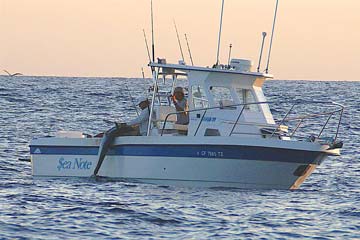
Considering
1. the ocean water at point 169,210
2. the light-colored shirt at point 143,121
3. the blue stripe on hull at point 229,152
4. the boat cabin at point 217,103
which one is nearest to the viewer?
the ocean water at point 169,210

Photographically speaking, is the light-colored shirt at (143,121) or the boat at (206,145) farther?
the light-colored shirt at (143,121)

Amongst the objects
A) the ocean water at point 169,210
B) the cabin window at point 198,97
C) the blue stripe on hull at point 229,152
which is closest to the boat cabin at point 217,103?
the cabin window at point 198,97

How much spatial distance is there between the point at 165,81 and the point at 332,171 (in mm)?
5930

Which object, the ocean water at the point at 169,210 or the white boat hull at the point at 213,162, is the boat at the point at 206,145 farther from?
the ocean water at the point at 169,210

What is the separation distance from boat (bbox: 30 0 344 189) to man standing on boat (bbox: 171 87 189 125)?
105 millimetres

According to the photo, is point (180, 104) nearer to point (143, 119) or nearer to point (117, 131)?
point (143, 119)

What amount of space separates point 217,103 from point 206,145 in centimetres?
161

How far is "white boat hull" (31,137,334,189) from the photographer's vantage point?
1992cm

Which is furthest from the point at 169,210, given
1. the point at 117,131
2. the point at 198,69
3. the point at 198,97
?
the point at 198,69

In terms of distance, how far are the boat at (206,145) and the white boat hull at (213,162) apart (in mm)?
18

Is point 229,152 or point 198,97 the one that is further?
point 198,97

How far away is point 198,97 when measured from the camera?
70.9ft

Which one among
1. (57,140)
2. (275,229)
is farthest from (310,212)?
(57,140)

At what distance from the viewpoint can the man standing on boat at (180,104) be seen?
21.6 m
